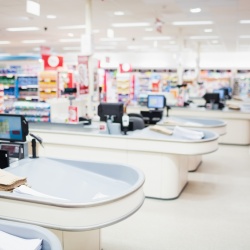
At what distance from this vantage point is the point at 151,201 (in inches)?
193

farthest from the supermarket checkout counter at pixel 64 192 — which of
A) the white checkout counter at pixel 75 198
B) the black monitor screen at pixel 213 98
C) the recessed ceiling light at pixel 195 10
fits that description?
the black monitor screen at pixel 213 98

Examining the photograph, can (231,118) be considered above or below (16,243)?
below

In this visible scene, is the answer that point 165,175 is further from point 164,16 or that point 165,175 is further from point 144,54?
point 144,54

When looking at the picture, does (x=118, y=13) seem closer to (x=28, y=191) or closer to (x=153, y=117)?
(x=153, y=117)

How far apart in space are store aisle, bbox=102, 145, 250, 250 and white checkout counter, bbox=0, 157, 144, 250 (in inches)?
27.0

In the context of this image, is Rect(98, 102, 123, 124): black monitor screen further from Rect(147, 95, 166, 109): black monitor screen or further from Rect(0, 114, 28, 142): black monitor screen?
Rect(147, 95, 166, 109): black monitor screen

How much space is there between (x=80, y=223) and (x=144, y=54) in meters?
18.5

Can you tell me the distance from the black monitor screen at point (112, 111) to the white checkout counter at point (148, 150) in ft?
0.98

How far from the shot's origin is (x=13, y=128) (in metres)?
3.44

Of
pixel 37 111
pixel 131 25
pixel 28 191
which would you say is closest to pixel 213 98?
pixel 131 25

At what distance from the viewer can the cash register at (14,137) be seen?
3.41 m

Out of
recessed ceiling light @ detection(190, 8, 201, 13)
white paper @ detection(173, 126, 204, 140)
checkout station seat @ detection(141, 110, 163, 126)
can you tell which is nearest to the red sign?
recessed ceiling light @ detection(190, 8, 201, 13)

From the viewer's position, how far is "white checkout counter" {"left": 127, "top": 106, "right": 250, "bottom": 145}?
29.5 feet

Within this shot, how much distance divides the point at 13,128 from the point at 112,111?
1.93 meters
